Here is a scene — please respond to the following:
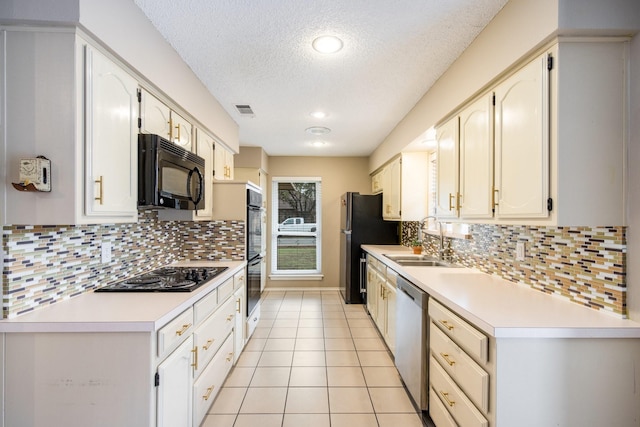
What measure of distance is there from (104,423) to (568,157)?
2274mm

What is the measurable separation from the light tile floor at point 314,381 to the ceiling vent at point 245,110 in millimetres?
2436

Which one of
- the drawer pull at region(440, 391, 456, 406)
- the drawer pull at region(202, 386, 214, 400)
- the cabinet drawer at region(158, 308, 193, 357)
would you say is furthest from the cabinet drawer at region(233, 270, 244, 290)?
the drawer pull at region(440, 391, 456, 406)

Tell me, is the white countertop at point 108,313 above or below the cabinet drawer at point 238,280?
above

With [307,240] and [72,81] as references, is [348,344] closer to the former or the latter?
[307,240]

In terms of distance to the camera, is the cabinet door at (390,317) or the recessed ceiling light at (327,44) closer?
the recessed ceiling light at (327,44)

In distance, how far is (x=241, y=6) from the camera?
165 cm

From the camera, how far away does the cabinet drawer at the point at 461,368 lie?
52.7 inches

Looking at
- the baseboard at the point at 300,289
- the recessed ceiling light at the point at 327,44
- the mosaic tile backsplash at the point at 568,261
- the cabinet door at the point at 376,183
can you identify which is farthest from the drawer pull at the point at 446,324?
the baseboard at the point at 300,289

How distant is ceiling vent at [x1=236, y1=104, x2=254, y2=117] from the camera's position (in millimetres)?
3141

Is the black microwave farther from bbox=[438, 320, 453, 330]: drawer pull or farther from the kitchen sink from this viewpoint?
the kitchen sink

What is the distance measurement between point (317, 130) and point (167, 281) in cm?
255

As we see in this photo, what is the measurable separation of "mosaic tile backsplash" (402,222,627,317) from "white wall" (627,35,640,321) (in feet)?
0.08

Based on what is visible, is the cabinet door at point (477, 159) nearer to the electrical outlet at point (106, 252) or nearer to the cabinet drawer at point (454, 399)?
the cabinet drawer at point (454, 399)

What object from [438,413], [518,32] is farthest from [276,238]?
[518,32]
